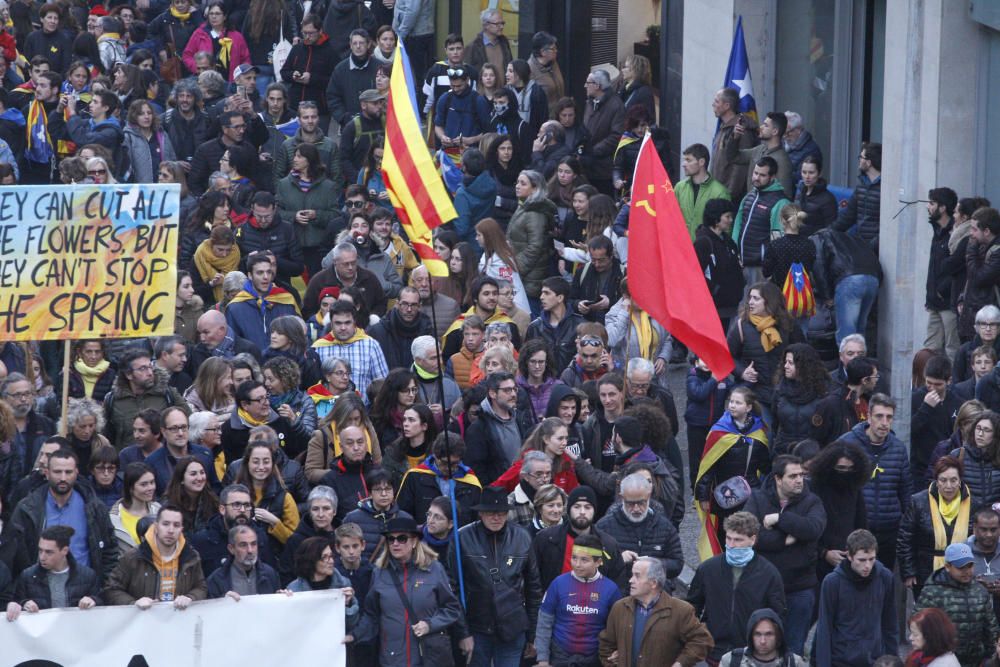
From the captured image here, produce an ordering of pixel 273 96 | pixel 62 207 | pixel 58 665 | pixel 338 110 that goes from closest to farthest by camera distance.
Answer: pixel 58 665 → pixel 62 207 → pixel 273 96 → pixel 338 110

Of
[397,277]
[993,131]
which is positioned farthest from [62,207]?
[993,131]

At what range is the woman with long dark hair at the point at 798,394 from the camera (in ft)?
45.1

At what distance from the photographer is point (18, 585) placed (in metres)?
11.3

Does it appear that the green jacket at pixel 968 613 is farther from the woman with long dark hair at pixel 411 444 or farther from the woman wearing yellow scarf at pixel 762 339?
the woman with long dark hair at pixel 411 444

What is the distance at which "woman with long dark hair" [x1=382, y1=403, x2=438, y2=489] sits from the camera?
12938mm

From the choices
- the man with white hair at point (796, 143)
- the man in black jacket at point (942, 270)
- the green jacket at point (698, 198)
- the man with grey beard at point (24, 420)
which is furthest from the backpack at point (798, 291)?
the man with grey beard at point (24, 420)

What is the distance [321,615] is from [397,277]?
6.13m

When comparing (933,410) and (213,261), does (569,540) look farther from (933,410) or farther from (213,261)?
(213,261)

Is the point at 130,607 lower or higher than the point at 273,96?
lower

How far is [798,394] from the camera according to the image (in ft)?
45.2

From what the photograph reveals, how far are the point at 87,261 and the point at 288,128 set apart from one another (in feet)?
27.7

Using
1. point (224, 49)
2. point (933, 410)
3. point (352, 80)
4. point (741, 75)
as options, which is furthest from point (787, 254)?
point (224, 49)

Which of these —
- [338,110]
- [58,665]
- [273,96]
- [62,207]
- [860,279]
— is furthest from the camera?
[338,110]

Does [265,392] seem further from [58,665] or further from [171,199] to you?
[58,665]
